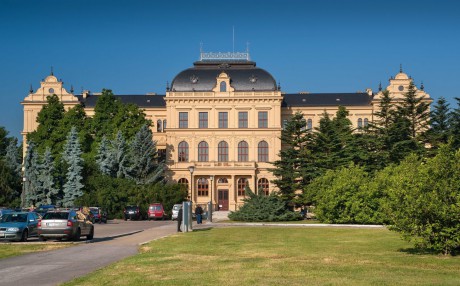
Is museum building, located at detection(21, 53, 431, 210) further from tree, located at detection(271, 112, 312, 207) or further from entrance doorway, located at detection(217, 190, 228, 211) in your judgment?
tree, located at detection(271, 112, 312, 207)

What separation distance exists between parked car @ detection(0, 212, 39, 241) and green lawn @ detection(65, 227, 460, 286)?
7664mm

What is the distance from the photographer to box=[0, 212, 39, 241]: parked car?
107 feet

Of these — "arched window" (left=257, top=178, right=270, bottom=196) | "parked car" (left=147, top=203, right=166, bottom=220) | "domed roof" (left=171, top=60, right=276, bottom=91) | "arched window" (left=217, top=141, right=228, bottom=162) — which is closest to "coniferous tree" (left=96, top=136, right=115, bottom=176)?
"parked car" (left=147, top=203, right=166, bottom=220)

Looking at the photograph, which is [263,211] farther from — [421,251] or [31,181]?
[421,251]

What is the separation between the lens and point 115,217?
72625 millimetres

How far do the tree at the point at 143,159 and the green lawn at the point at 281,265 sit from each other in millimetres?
55368

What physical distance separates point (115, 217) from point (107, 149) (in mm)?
12711

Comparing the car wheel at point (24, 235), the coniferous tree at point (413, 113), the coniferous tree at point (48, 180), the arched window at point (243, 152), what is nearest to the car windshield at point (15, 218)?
the car wheel at point (24, 235)

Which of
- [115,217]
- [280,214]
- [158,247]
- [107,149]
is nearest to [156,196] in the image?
[115,217]

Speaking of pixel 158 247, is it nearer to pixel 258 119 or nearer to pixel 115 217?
pixel 115 217

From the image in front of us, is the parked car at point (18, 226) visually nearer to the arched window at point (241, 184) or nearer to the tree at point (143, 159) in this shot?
the tree at point (143, 159)

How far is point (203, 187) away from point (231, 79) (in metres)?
15.3

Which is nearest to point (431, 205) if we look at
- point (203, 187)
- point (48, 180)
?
point (48, 180)

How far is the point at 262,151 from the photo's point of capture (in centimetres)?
9488
